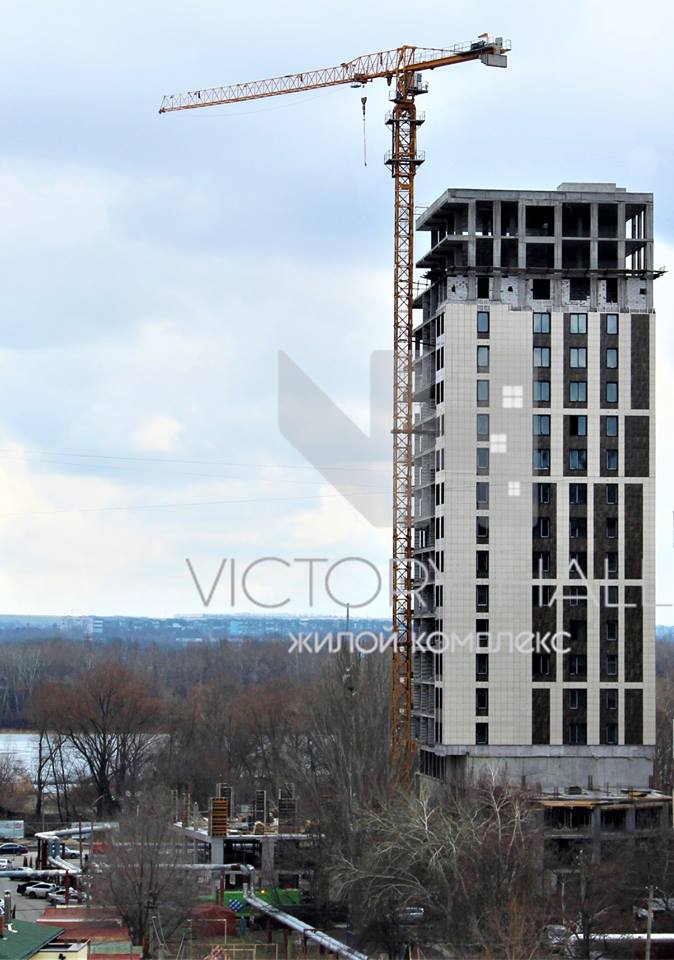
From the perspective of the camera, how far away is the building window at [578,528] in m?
51.9

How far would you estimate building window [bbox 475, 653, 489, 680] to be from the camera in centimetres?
5169

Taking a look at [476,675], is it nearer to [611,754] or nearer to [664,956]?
[611,754]

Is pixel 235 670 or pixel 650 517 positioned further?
pixel 235 670

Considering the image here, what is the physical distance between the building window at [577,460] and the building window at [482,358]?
13.2ft

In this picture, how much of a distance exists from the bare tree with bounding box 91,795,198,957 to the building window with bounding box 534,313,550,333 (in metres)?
20.7

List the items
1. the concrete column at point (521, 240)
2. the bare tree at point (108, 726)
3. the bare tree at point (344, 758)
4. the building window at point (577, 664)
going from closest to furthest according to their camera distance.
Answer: the bare tree at point (344, 758) → the building window at point (577, 664) → the concrete column at point (521, 240) → the bare tree at point (108, 726)

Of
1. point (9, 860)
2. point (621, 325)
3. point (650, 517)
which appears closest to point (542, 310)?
point (621, 325)

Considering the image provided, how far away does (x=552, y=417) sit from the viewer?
51938 mm

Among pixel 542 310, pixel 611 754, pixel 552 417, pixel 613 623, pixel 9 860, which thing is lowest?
pixel 9 860

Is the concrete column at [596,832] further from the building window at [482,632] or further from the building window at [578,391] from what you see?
the building window at [578,391]

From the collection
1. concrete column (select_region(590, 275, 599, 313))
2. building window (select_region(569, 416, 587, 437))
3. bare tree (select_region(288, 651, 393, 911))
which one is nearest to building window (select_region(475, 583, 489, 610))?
bare tree (select_region(288, 651, 393, 911))

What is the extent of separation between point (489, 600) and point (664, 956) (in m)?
16.4

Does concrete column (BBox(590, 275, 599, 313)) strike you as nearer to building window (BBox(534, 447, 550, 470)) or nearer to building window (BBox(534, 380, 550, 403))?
building window (BBox(534, 380, 550, 403))

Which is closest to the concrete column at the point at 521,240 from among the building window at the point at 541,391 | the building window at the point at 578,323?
the building window at the point at 578,323
